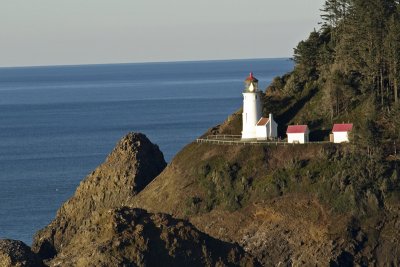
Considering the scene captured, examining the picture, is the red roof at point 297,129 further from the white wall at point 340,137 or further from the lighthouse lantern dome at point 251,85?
the lighthouse lantern dome at point 251,85

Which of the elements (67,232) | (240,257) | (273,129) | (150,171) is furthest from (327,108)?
(240,257)

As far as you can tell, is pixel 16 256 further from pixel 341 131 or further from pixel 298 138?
pixel 298 138

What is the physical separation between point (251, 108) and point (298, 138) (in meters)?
7.67

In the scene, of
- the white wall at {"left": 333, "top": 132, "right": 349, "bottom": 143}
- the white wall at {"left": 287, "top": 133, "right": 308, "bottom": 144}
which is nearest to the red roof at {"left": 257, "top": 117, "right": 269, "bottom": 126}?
the white wall at {"left": 287, "top": 133, "right": 308, "bottom": 144}

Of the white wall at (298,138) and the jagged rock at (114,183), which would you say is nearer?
the white wall at (298,138)

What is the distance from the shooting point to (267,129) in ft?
400

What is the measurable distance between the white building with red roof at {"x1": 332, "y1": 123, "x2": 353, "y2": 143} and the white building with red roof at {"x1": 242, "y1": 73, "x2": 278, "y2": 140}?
7.49m

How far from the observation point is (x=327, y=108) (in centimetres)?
12444

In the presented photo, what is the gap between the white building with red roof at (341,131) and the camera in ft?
379

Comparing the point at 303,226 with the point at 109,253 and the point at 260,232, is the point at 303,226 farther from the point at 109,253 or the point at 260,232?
the point at 109,253

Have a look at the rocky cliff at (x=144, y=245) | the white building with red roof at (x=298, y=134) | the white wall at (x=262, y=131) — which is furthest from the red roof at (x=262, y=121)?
the rocky cliff at (x=144, y=245)

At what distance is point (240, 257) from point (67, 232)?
2498 inches

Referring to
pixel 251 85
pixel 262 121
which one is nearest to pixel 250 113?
pixel 262 121

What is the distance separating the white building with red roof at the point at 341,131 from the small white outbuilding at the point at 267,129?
732 centimetres
